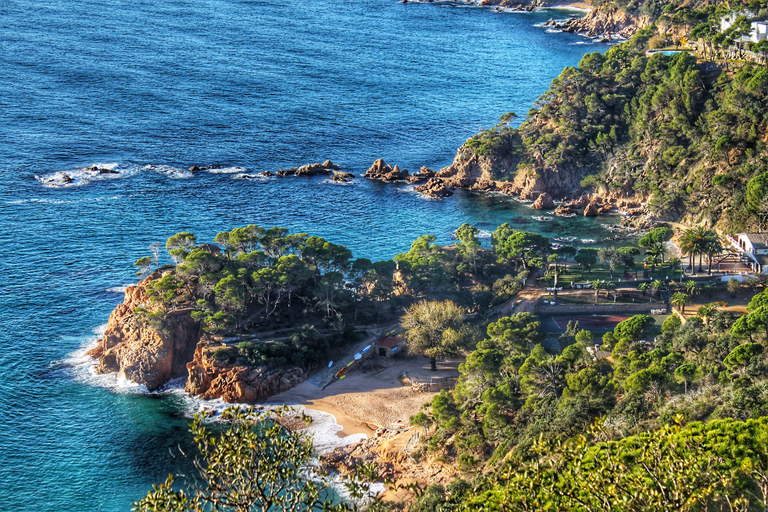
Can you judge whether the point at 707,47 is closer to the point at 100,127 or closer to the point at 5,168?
the point at 100,127

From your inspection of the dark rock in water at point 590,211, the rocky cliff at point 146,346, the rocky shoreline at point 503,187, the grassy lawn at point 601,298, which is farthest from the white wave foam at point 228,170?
the grassy lawn at point 601,298

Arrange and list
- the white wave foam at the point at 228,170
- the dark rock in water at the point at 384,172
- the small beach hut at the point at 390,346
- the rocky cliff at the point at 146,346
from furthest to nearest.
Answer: the white wave foam at the point at 228,170
the dark rock in water at the point at 384,172
the small beach hut at the point at 390,346
the rocky cliff at the point at 146,346

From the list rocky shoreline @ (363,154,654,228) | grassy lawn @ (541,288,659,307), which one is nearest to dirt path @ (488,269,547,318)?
grassy lawn @ (541,288,659,307)

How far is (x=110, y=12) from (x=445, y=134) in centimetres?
10041

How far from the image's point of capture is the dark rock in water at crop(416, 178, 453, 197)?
349 feet

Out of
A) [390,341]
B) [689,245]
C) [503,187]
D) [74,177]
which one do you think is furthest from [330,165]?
[689,245]

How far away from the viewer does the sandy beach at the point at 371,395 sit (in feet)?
199

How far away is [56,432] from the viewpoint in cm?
5931

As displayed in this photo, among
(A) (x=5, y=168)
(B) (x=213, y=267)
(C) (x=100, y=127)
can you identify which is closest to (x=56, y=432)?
(B) (x=213, y=267)

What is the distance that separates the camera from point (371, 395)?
209 feet

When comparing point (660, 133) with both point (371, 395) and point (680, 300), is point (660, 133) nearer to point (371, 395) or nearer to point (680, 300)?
point (680, 300)

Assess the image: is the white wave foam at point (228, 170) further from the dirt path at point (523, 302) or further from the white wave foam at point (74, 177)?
the dirt path at point (523, 302)

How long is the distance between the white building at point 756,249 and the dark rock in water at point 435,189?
3970 cm

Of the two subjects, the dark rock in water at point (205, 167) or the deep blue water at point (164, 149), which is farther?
the dark rock in water at point (205, 167)
